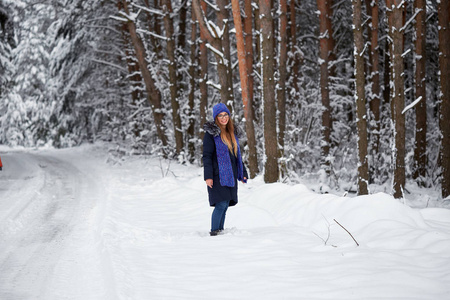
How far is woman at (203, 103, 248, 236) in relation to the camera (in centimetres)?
529

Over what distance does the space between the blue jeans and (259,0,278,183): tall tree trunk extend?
3775 mm

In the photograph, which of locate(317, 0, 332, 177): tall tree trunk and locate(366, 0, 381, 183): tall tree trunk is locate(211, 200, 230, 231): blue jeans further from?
locate(366, 0, 381, 183): tall tree trunk

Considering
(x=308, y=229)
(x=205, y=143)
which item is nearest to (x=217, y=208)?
(x=205, y=143)

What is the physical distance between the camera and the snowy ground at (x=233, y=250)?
350cm

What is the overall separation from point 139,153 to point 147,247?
45.9 ft

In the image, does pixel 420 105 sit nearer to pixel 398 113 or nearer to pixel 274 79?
pixel 398 113

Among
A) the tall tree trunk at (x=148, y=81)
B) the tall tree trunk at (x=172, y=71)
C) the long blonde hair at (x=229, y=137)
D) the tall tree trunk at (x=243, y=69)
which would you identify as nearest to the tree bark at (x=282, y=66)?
the tall tree trunk at (x=243, y=69)

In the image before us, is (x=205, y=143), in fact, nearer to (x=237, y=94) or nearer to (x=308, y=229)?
(x=308, y=229)

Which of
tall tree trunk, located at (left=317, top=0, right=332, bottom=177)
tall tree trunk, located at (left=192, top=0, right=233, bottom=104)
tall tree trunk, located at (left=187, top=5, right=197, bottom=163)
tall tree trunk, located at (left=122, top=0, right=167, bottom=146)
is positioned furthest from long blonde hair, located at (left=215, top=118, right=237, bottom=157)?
tall tree trunk, located at (left=122, top=0, right=167, bottom=146)

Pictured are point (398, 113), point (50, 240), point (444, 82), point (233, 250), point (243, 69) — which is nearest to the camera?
point (233, 250)

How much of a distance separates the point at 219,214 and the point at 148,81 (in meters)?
10.6

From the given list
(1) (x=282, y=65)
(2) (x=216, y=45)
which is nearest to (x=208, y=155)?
(2) (x=216, y=45)

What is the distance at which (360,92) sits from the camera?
8922 millimetres

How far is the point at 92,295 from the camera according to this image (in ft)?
11.6
